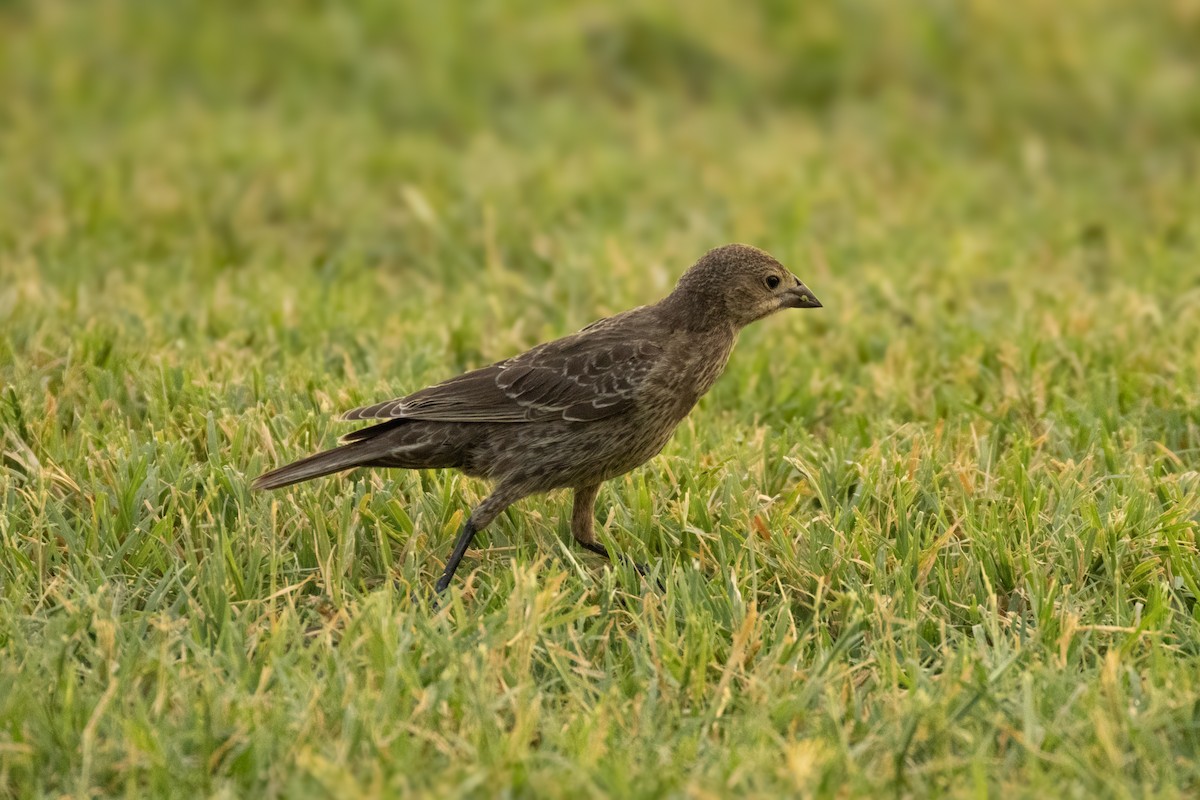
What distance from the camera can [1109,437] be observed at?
5852 millimetres

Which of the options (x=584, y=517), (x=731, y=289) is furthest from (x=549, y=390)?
(x=731, y=289)

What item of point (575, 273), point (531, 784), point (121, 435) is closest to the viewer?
point (531, 784)

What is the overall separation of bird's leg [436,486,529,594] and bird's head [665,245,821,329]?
88 centimetres

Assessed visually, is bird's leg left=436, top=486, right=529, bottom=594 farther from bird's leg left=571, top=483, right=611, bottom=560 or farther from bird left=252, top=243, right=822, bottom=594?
bird's leg left=571, top=483, right=611, bottom=560

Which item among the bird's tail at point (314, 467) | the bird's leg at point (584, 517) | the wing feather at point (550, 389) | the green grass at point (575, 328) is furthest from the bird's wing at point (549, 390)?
the green grass at point (575, 328)

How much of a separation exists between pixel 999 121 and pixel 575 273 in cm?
471

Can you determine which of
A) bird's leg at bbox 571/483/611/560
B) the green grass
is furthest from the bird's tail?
bird's leg at bbox 571/483/611/560

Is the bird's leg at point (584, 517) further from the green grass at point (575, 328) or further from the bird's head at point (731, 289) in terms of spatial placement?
the bird's head at point (731, 289)

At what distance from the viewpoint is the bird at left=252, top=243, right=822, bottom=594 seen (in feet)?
16.8

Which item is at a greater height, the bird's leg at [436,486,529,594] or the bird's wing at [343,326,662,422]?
the bird's wing at [343,326,662,422]

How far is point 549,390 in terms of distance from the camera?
5.24 metres

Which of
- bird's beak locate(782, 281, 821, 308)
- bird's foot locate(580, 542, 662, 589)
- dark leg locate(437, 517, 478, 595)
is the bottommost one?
bird's foot locate(580, 542, 662, 589)

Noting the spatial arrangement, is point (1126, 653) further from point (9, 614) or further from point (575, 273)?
point (575, 273)

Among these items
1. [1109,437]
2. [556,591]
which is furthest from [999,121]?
[556,591]
